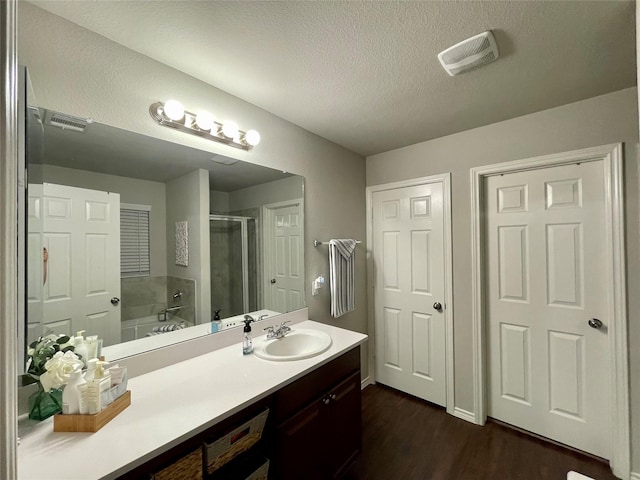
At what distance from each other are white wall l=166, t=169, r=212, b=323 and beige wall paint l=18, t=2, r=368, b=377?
8.7 inches

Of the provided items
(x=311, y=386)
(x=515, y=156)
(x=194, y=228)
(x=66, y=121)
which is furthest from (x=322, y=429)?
(x=515, y=156)

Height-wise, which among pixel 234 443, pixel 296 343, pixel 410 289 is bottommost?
pixel 234 443

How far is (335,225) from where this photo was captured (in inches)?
90.6

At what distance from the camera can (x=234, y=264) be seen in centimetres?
167

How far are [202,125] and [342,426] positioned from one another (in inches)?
72.5

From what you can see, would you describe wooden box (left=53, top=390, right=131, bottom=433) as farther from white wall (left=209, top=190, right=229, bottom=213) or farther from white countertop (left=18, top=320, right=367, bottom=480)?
white wall (left=209, top=190, right=229, bottom=213)

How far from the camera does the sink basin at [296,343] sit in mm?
1518

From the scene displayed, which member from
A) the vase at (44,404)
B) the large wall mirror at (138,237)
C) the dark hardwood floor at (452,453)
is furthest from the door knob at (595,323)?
the vase at (44,404)

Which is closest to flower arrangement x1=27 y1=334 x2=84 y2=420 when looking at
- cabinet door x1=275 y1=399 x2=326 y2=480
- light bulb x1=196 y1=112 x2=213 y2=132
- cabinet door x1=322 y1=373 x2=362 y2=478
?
cabinet door x1=275 y1=399 x2=326 y2=480

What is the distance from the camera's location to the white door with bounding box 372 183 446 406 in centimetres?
224

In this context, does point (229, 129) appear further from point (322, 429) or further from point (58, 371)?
point (322, 429)

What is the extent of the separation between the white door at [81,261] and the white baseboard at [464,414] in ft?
7.98

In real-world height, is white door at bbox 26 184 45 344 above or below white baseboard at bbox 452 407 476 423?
above

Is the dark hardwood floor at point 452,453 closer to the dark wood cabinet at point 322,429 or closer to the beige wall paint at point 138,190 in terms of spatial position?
the dark wood cabinet at point 322,429
